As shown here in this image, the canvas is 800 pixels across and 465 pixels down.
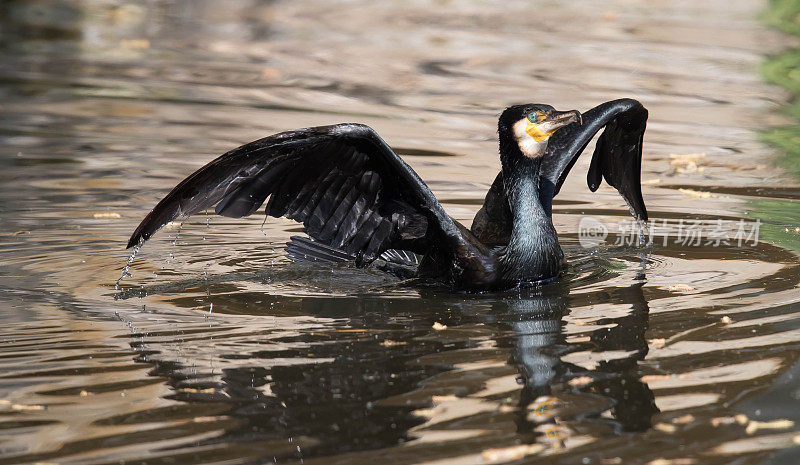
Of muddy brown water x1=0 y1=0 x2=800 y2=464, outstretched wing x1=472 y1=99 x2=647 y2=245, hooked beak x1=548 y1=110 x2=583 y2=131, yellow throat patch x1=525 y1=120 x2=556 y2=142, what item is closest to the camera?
muddy brown water x1=0 y1=0 x2=800 y2=464

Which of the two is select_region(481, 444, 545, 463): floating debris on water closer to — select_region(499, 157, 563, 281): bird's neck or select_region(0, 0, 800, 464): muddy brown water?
select_region(0, 0, 800, 464): muddy brown water

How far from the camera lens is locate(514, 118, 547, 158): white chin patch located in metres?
6.13

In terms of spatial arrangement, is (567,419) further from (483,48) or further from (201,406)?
(483,48)

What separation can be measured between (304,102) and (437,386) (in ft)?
23.0

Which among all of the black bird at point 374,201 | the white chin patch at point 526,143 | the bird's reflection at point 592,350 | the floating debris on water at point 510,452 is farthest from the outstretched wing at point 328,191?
the floating debris on water at point 510,452

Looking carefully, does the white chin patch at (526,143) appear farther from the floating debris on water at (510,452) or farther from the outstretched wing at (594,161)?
the floating debris on water at (510,452)

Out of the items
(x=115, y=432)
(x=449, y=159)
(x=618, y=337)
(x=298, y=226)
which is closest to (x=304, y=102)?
(x=449, y=159)

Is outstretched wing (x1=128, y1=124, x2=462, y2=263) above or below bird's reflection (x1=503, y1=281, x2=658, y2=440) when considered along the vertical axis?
above

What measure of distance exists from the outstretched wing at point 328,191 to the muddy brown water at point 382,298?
328 millimetres

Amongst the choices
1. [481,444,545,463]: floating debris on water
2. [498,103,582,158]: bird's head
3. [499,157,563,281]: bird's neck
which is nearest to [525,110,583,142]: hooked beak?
[498,103,582,158]: bird's head

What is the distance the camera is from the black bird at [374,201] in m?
5.62

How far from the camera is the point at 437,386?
455 cm

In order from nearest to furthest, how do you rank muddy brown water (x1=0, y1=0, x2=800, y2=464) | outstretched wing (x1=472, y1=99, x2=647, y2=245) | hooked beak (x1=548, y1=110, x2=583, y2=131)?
muddy brown water (x1=0, y1=0, x2=800, y2=464)
hooked beak (x1=548, y1=110, x2=583, y2=131)
outstretched wing (x1=472, y1=99, x2=647, y2=245)

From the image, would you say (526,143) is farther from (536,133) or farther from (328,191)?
(328,191)
